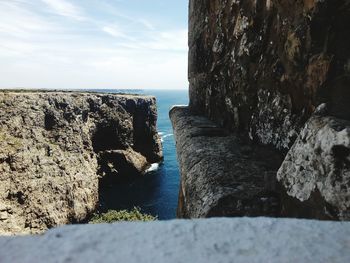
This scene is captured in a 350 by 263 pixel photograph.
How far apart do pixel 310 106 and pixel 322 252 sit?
207cm

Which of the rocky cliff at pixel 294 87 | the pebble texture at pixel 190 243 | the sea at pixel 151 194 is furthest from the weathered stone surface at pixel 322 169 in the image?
the sea at pixel 151 194

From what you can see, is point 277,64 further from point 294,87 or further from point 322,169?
point 322,169

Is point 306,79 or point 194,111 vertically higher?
point 306,79

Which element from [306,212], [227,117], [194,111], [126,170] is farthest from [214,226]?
[126,170]

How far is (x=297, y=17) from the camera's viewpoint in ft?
10.7

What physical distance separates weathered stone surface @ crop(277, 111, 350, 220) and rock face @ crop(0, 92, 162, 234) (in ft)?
90.8

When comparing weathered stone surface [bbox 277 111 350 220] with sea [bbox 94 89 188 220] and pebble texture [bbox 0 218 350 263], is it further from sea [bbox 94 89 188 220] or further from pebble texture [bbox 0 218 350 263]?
sea [bbox 94 89 188 220]

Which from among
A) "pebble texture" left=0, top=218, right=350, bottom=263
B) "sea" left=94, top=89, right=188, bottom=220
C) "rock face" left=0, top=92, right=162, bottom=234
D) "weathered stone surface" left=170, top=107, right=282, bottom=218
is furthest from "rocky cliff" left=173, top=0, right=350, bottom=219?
"sea" left=94, top=89, right=188, bottom=220

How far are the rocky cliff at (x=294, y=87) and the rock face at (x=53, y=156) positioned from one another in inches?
1023

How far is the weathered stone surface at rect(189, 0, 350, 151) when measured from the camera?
2.80 meters

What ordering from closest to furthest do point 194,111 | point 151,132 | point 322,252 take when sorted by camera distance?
point 322,252, point 194,111, point 151,132

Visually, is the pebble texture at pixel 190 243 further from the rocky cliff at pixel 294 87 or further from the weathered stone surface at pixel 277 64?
the weathered stone surface at pixel 277 64

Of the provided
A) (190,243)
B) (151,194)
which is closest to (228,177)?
(190,243)

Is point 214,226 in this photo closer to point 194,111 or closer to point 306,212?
point 306,212
